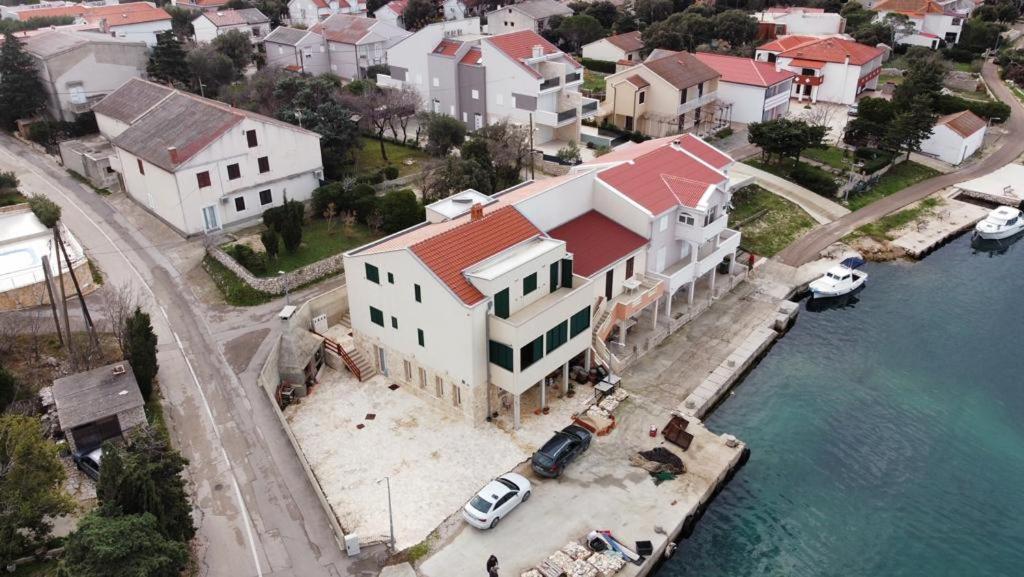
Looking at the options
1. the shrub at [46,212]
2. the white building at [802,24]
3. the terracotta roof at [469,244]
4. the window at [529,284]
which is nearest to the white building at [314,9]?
the white building at [802,24]

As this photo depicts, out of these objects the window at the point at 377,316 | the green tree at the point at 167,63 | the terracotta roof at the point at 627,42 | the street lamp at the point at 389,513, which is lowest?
the street lamp at the point at 389,513

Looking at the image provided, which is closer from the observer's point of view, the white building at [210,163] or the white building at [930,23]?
the white building at [210,163]

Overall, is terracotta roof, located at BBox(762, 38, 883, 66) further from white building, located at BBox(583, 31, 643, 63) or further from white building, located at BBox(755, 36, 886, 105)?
white building, located at BBox(583, 31, 643, 63)

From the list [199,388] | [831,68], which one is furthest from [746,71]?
[199,388]

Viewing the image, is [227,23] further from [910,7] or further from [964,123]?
[910,7]

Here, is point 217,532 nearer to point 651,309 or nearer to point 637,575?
point 637,575

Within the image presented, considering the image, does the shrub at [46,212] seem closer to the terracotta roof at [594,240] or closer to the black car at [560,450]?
the terracotta roof at [594,240]

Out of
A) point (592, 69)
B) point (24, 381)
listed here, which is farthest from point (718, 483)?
point (592, 69)
